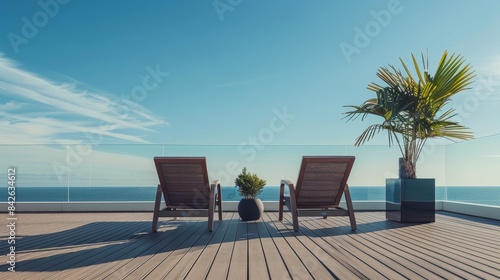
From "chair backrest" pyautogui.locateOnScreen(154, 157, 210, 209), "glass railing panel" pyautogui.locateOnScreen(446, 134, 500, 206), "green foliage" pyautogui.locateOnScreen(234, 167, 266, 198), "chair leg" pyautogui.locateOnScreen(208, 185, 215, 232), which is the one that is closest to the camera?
"chair leg" pyautogui.locateOnScreen(208, 185, 215, 232)

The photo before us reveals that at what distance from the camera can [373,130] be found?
5.65 metres

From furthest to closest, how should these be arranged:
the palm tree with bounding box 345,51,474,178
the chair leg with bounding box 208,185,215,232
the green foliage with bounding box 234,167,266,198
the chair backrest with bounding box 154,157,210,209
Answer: the green foliage with bounding box 234,167,266,198 < the palm tree with bounding box 345,51,474,178 < the chair backrest with bounding box 154,157,210,209 < the chair leg with bounding box 208,185,215,232

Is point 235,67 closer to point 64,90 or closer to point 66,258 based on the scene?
point 64,90

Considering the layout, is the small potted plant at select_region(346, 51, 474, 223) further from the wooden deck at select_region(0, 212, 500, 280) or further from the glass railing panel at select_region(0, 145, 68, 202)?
the glass railing panel at select_region(0, 145, 68, 202)

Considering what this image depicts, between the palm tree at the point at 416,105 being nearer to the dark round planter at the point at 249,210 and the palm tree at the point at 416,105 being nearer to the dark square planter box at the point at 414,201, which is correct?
the dark square planter box at the point at 414,201

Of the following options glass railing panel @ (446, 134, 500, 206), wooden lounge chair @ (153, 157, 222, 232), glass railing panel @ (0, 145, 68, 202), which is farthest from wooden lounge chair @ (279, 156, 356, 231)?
glass railing panel @ (0, 145, 68, 202)

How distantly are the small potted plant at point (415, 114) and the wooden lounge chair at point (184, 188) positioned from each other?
2206 millimetres

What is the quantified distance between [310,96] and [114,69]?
8.91 meters

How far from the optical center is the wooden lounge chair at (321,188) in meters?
4.69

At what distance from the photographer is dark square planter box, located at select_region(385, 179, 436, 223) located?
17.7 ft

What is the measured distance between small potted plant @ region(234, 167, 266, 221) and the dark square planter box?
180 centimetres

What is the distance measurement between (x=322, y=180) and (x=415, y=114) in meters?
1.69

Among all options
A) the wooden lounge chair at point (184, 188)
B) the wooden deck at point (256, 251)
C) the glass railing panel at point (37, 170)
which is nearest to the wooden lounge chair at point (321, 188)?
the wooden deck at point (256, 251)

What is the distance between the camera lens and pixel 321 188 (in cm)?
486
